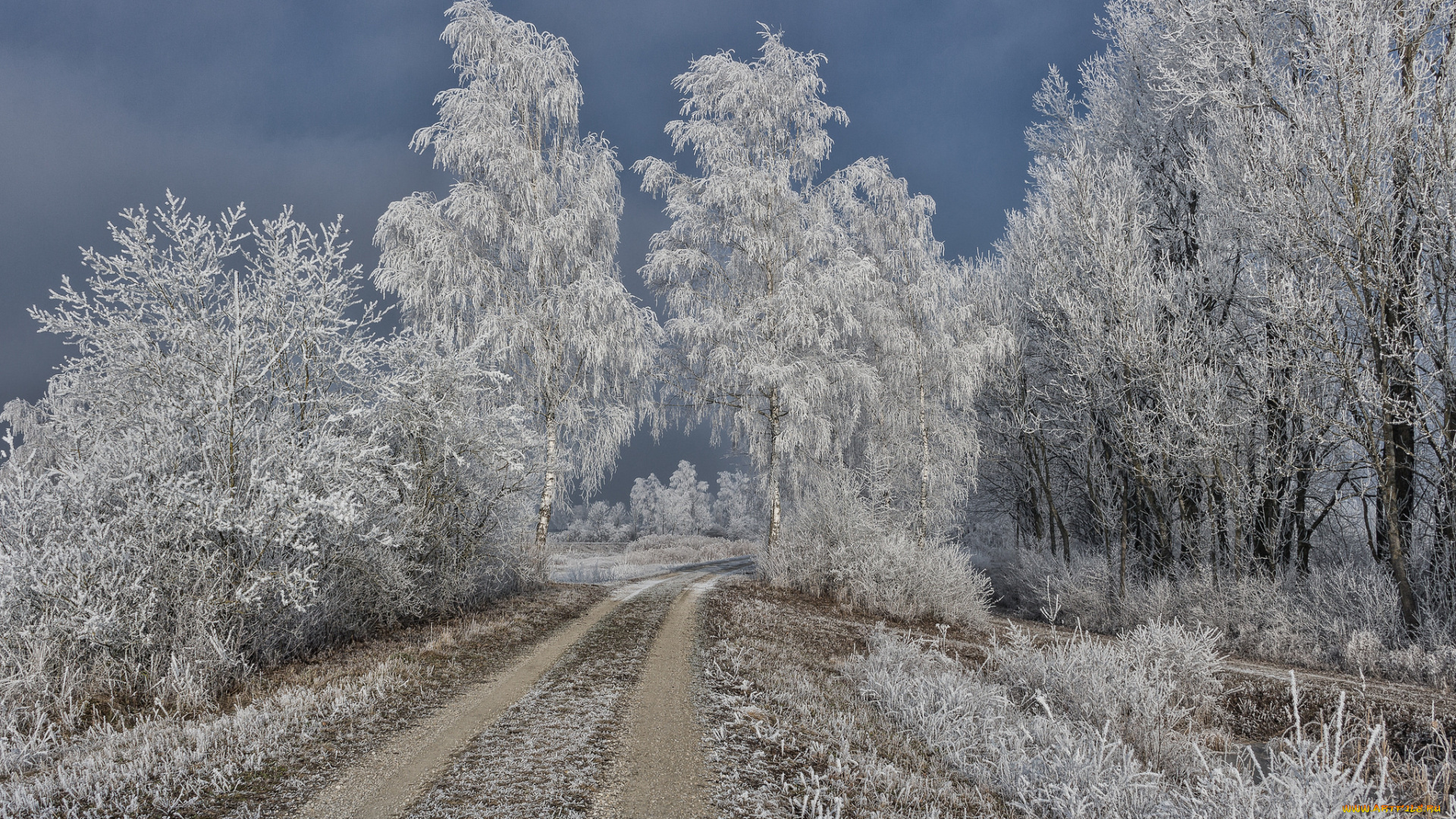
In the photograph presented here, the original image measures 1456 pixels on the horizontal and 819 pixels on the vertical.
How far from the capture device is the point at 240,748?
4.18 metres

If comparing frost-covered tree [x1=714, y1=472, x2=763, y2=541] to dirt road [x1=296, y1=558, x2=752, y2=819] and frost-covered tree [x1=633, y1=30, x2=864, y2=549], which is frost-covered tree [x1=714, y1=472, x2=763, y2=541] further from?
dirt road [x1=296, y1=558, x2=752, y2=819]

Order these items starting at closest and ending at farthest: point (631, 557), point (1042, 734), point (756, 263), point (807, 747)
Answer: point (807, 747) → point (1042, 734) → point (756, 263) → point (631, 557)

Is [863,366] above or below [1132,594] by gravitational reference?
above

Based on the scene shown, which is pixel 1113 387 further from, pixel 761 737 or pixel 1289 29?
pixel 761 737

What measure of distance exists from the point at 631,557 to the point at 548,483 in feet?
45.8

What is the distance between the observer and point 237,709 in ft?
15.9

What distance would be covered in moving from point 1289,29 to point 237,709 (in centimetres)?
1686

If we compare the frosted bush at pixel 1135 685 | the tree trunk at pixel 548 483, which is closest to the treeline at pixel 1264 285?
the frosted bush at pixel 1135 685

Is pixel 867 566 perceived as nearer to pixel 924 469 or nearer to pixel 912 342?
pixel 924 469

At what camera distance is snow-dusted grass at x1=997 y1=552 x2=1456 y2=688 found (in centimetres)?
809

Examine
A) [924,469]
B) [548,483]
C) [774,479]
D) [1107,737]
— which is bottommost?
[1107,737]

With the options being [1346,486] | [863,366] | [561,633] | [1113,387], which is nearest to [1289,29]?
[1113,387]

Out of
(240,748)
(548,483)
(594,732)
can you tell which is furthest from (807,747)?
(548,483)

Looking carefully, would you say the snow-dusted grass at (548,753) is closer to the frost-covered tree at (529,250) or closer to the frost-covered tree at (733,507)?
the frost-covered tree at (529,250)
